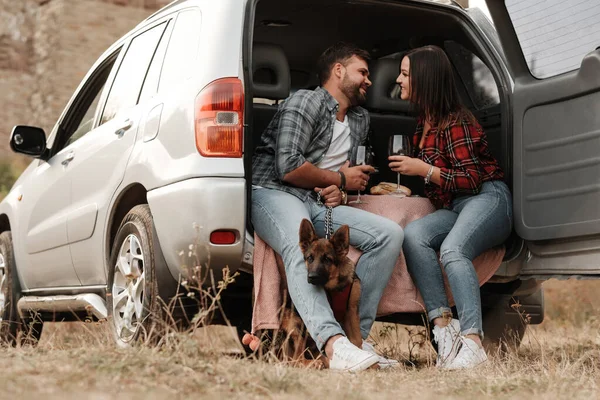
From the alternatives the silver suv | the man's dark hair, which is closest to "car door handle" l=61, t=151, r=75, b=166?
the silver suv

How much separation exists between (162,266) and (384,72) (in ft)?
6.29

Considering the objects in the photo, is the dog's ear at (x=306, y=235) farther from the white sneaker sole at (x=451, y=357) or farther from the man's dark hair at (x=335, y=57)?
the man's dark hair at (x=335, y=57)

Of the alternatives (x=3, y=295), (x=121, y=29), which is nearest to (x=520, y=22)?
(x=3, y=295)

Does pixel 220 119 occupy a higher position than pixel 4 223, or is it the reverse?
pixel 220 119

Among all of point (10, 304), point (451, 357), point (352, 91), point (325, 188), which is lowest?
point (10, 304)

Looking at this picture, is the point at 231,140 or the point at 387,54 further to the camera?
the point at 387,54

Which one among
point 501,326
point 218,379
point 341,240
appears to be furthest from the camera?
point 501,326

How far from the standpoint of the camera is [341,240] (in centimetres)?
441

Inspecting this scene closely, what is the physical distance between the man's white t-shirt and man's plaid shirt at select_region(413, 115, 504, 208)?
1.27 feet

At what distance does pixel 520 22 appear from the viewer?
4.64 meters

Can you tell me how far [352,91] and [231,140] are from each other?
1.03 metres

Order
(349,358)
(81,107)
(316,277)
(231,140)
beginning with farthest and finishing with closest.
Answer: (81,107)
(231,140)
(316,277)
(349,358)

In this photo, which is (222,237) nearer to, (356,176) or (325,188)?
(325,188)

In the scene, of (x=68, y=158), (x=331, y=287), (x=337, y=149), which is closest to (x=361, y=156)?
(x=337, y=149)
